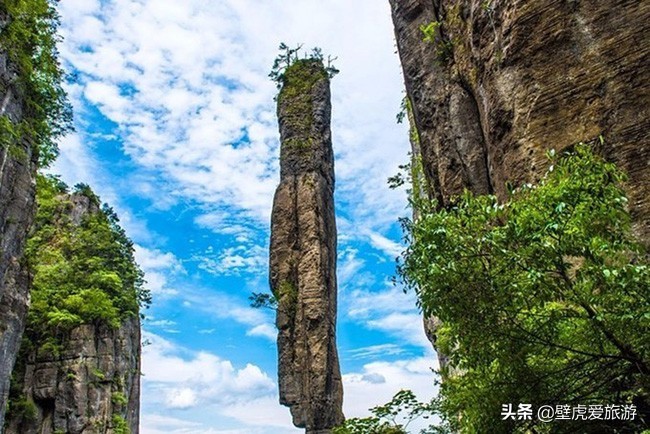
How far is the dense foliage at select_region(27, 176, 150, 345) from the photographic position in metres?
27.0

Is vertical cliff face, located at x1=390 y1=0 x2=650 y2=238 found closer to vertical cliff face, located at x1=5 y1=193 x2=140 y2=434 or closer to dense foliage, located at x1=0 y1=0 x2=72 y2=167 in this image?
dense foliage, located at x1=0 y1=0 x2=72 y2=167

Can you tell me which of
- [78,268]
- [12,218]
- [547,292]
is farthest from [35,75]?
[547,292]

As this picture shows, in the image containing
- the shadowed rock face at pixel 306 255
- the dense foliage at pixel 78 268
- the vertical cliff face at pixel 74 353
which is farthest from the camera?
the dense foliage at pixel 78 268

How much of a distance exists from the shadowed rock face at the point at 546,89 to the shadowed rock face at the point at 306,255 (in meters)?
17.6

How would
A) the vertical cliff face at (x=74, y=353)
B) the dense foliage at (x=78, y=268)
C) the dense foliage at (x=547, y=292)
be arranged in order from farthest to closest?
the dense foliage at (x=78, y=268), the vertical cliff face at (x=74, y=353), the dense foliage at (x=547, y=292)

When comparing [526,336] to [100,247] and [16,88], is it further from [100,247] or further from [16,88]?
[100,247]

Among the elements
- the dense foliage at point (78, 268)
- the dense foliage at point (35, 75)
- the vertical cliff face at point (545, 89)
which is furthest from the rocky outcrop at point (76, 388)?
the vertical cliff face at point (545, 89)

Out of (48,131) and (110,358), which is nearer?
(48,131)

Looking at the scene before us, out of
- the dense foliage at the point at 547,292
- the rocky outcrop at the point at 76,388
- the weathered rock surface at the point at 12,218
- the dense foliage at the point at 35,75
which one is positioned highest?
the dense foliage at the point at 35,75

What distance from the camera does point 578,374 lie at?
17.8 feet

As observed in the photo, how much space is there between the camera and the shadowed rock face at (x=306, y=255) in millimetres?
25438

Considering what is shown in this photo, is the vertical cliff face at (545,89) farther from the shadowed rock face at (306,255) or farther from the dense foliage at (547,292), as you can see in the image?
the shadowed rock face at (306,255)

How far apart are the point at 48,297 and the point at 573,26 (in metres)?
28.7

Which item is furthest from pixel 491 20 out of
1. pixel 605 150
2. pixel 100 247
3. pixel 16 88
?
pixel 100 247
